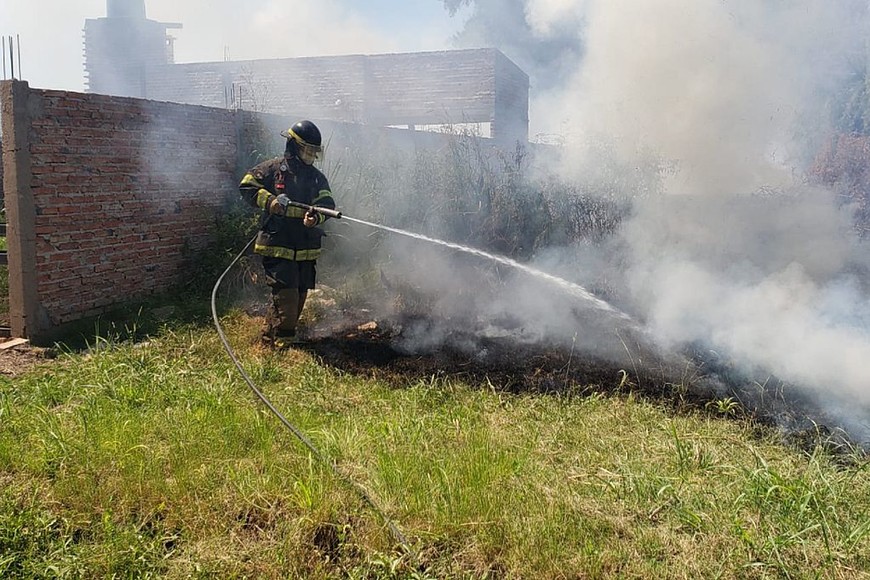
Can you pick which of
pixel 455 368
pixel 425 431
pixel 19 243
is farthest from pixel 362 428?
pixel 19 243

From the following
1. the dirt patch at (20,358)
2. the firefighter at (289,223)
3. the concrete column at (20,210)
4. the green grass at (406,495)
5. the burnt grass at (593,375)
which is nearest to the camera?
the green grass at (406,495)

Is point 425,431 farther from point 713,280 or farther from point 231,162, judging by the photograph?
point 231,162

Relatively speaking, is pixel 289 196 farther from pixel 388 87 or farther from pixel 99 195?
pixel 388 87

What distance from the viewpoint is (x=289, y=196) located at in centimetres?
575

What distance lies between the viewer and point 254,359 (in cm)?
539

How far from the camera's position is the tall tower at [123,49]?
69.8 feet

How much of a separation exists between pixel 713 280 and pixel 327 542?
4836 mm

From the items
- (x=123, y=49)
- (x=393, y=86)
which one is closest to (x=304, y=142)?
(x=393, y=86)

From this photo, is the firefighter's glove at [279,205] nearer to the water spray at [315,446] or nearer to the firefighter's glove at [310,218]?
the water spray at [315,446]

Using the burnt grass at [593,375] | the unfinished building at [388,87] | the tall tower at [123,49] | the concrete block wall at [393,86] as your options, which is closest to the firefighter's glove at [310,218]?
the burnt grass at [593,375]

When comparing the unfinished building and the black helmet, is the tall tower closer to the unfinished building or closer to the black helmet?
the unfinished building

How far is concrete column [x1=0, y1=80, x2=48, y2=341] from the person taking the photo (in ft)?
18.3

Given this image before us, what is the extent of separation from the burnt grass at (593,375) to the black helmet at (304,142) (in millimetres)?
1721

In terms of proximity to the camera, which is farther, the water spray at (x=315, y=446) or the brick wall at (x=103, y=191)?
the brick wall at (x=103, y=191)
